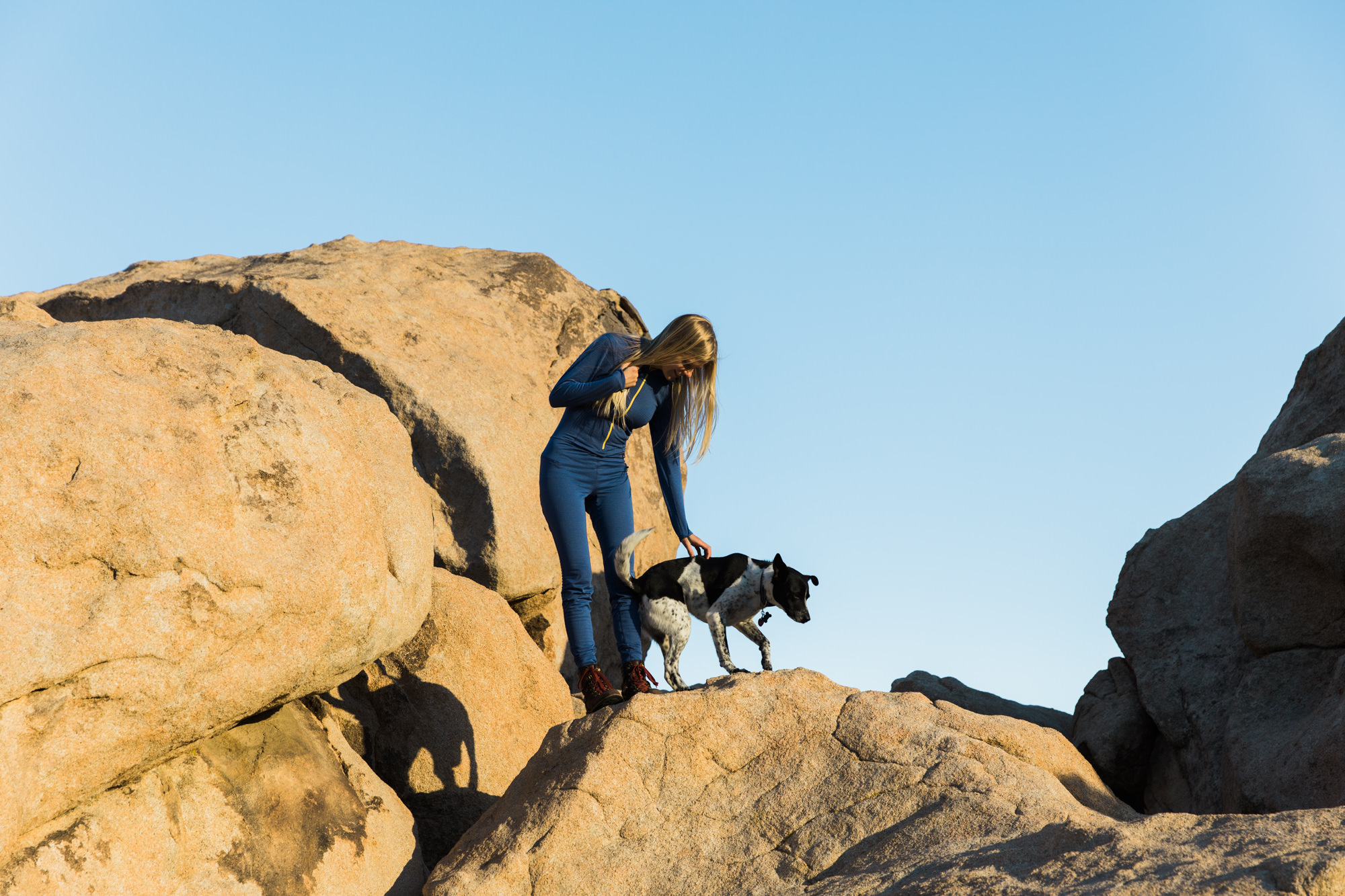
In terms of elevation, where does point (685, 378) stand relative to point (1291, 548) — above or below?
above

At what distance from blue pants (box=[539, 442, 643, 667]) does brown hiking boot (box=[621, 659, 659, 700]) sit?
72mm

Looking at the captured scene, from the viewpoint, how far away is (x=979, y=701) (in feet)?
28.7

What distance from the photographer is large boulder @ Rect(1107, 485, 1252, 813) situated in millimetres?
6949

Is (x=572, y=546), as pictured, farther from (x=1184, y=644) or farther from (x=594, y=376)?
(x=1184, y=644)

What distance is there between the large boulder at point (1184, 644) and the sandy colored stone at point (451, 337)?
13.9 ft

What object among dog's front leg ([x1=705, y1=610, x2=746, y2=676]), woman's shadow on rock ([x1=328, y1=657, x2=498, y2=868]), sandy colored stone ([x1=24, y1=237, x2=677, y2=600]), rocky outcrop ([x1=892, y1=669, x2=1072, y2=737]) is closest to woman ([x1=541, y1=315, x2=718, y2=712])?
dog's front leg ([x1=705, y1=610, x2=746, y2=676])

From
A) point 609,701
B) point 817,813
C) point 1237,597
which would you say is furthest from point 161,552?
point 1237,597

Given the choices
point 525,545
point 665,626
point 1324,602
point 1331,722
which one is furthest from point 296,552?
point 1324,602

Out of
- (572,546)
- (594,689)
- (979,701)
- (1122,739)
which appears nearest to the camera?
(594,689)

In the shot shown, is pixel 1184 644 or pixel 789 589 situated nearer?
pixel 789 589

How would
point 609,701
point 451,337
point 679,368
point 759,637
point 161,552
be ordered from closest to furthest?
1. point 161,552
2. point 609,701
3. point 679,368
4. point 759,637
5. point 451,337

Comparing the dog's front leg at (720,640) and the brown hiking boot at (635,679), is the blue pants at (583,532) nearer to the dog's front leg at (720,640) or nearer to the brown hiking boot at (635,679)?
the brown hiking boot at (635,679)

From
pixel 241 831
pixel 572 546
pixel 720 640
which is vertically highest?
pixel 572 546

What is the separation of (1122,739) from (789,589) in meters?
2.88
